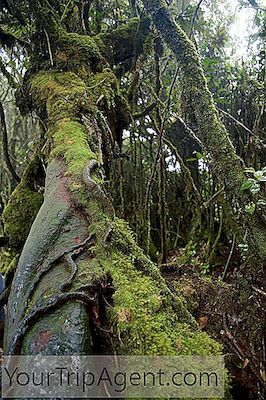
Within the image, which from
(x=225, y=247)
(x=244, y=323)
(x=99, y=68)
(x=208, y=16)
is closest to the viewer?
(x=244, y=323)

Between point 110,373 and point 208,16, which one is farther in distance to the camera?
point 208,16

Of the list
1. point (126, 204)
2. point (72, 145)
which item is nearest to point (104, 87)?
point (72, 145)

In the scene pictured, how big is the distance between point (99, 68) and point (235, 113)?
194cm

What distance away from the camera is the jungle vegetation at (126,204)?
163 centimetres

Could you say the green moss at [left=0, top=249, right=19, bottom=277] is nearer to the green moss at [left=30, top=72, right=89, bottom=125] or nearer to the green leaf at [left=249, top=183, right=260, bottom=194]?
the green moss at [left=30, top=72, right=89, bottom=125]

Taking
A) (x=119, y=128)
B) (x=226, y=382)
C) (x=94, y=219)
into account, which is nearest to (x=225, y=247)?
(x=119, y=128)

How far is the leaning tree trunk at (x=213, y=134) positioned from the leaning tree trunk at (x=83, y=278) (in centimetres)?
65

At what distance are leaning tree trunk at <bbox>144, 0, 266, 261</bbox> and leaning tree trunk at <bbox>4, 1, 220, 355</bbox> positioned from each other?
0.65m

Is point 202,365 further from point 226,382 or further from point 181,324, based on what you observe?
point 181,324

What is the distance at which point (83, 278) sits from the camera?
171 centimetres

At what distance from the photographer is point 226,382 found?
1470 millimetres

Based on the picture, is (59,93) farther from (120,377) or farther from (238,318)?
(120,377)

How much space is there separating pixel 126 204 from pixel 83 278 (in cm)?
381

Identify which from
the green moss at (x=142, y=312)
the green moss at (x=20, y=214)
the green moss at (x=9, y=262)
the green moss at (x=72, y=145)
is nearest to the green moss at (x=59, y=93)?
the green moss at (x=72, y=145)
